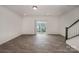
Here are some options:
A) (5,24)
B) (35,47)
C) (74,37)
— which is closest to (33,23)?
(5,24)

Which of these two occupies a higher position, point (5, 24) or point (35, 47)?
point (5, 24)

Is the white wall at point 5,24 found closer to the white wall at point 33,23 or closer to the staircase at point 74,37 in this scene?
the staircase at point 74,37

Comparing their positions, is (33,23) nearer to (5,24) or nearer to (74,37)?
(5,24)

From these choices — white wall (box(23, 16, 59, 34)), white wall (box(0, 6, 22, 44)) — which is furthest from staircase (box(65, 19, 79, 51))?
white wall (box(23, 16, 59, 34))

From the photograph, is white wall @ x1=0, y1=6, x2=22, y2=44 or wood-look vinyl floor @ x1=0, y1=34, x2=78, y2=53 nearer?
wood-look vinyl floor @ x1=0, y1=34, x2=78, y2=53

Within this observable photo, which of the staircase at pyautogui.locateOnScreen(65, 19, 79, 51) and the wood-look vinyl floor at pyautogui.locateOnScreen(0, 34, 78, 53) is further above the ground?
the staircase at pyautogui.locateOnScreen(65, 19, 79, 51)

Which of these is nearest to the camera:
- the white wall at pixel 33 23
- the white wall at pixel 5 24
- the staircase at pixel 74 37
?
the staircase at pixel 74 37

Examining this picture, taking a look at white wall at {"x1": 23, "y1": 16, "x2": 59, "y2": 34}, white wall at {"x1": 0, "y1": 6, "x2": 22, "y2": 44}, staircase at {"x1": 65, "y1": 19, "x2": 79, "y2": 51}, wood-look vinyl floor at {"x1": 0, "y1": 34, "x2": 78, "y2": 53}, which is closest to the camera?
wood-look vinyl floor at {"x1": 0, "y1": 34, "x2": 78, "y2": 53}

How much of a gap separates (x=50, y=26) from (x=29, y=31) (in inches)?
82.9

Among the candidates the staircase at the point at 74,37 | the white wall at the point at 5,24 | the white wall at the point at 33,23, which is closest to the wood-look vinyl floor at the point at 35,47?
the staircase at the point at 74,37

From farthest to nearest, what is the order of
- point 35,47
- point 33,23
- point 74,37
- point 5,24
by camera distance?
point 33,23 → point 5,24 → point 74,37 → point 35,47

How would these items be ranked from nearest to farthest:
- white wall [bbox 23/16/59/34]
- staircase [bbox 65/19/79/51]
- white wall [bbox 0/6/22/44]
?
staircase [bbox 65/19/79/51] < white wall [bbox 0/6/22/44] < white wall [bbox 23/16/59/34]

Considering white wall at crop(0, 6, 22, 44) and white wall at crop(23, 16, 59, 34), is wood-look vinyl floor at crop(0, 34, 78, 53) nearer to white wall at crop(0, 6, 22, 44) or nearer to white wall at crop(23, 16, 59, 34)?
white wall at crop(0, 6, 22, 44)

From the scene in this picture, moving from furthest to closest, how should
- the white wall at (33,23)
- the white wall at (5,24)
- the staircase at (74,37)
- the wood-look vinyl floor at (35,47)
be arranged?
1. the white wall at (33,23)
2. the white wall at (5,24)
3. the staircase at (74,37)
4. the wood-look vinyl floor at (35,47)
